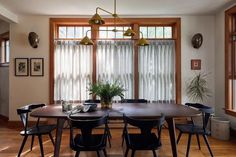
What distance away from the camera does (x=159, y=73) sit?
484 cm

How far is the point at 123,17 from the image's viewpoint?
189 inches

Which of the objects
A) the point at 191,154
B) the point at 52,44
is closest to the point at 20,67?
the point at 52,44

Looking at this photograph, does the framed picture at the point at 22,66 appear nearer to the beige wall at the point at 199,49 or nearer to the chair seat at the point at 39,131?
the chair seat at the point at 39,131

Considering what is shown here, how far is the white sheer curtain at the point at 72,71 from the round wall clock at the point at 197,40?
2.43 metres

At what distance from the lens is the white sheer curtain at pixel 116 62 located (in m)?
4.80

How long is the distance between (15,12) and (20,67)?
1254 mm

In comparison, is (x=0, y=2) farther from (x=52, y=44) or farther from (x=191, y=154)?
(x=191, y=154)

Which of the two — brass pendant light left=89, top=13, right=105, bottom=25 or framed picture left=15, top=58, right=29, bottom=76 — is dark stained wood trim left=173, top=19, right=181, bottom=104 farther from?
Answer: framed picture left=15, top=58, right=29, bottom=76

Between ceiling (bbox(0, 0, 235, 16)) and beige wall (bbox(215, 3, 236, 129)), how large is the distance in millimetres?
300

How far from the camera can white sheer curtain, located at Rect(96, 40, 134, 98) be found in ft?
15.8

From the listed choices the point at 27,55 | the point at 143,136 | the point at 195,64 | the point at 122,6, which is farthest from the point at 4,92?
the point at 195,64

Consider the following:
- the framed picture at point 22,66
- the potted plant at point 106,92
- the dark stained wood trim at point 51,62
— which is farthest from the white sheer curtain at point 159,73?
the framed picture at point 22,66

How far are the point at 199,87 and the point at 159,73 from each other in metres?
0.95

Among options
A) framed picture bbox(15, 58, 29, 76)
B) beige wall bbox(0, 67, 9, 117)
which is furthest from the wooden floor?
beige wall bbox(0, 67, 9, 117)
